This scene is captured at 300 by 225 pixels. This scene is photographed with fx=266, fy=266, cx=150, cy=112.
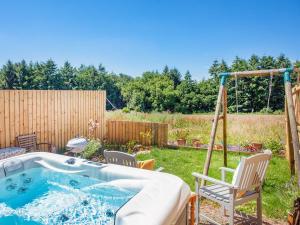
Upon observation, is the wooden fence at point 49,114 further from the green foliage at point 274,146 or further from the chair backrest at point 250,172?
the chair backrest at point 250,172

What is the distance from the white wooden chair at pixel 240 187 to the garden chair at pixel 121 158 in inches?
31.5

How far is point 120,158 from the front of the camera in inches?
153

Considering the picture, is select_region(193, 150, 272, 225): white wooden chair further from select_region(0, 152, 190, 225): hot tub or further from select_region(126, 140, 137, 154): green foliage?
select_region(126, 140, 137, 154): green foliage

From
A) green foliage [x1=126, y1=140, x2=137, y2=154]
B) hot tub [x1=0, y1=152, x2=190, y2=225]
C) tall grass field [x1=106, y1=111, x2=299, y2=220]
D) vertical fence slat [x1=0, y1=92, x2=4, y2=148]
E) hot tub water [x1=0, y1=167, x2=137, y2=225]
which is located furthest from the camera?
green foliage [x1=126, y1=140, x2=137, y2=154]

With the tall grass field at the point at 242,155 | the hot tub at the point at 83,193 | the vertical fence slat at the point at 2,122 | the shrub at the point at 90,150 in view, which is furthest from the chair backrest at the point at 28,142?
the tall grass field at the point at 242,155

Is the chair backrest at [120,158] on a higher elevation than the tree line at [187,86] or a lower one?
lower

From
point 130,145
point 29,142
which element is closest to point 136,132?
point 130,145

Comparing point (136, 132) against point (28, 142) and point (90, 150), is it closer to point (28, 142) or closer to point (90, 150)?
point (90, 150)

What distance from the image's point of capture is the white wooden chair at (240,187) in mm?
2988

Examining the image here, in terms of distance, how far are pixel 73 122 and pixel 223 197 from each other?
18.7 feet

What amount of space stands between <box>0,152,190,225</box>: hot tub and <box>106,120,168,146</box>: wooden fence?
411cm

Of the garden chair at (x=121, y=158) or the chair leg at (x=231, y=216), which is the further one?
the garden chair at (x=121, y=158)

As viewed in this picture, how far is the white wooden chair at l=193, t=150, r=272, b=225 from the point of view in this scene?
299 cm

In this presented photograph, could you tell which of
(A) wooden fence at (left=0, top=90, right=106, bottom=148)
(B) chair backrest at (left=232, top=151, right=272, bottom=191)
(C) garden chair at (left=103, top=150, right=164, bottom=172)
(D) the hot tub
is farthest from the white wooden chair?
Result: (A) wooden fence at (left=0, top=90, right=106, bottom=148)
